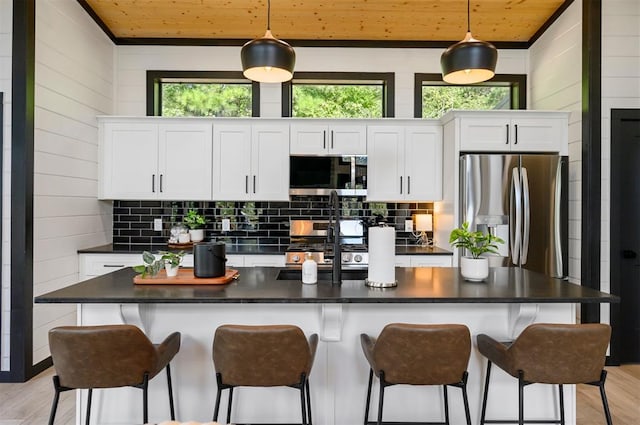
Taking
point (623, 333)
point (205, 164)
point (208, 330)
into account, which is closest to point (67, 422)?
point (208, 330)

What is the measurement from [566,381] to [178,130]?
3.81 metres

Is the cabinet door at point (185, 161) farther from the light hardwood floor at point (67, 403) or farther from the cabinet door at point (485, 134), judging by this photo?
the cabinet door at point (485, 134)

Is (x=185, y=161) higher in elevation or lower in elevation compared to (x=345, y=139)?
lower

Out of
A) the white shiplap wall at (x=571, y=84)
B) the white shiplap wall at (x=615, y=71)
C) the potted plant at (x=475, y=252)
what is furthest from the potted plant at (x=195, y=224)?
the white shiplap wall at (x=615, y=71)

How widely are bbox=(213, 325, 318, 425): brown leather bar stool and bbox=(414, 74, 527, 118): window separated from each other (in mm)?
3418

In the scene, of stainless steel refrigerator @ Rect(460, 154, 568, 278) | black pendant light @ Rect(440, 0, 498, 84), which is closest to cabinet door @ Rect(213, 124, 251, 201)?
stainless steel refrigerator @ Rect(460, 154, 568, 278)

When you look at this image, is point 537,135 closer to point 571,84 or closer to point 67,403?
point 571,84

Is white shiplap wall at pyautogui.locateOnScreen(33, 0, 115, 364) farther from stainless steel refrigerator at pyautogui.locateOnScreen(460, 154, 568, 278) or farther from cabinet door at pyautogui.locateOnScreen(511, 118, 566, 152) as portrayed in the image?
cabinet door at pyautogui.locateOnScreen(511, 118, 566, 152)

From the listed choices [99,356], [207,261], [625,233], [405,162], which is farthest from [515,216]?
[99,356]

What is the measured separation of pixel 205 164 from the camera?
4.21 meters

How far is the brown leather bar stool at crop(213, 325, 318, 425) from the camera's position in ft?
5.80

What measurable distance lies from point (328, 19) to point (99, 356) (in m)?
3.60

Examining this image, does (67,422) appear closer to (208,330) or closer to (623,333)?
(208,330)

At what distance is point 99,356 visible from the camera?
5.79 feet
